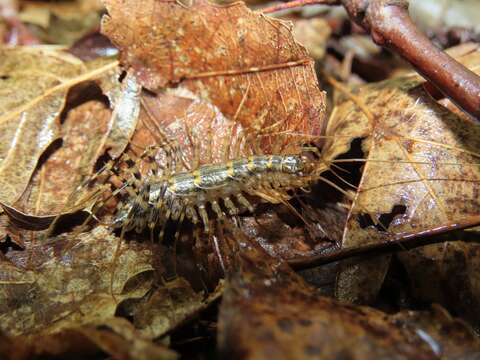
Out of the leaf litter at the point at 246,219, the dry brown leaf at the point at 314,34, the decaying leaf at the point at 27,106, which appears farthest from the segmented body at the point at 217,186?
the dry brown leaf at the point at 314,34

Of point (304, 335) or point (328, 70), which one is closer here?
point (304, 335)

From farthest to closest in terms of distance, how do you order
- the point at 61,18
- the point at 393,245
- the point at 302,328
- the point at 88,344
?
the point at 61,18, the point at 393,245, the point at 88,344, the point at 302,328

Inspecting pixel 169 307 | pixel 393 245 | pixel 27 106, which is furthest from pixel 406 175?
pixel 27 106

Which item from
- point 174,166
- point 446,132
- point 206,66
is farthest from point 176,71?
point 446,132

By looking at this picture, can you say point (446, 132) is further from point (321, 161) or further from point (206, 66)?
point (206, 66)

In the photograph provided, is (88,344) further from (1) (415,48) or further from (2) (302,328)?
(1) (415,48)

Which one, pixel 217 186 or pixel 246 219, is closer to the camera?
pixel 246 219

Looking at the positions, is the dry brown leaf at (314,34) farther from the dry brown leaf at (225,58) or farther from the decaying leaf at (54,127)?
the decaying leaf at (54,127)
